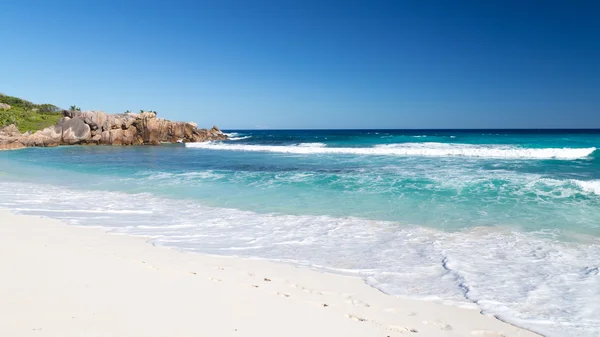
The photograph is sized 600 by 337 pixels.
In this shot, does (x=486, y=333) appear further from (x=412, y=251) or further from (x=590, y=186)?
(x=590, y=186)

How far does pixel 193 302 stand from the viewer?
431 centimetres

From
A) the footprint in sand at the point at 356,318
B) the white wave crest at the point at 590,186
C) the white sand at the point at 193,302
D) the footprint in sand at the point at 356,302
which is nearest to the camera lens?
the white sand at the point at 193,302

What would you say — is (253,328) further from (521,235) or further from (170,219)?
(521,235)

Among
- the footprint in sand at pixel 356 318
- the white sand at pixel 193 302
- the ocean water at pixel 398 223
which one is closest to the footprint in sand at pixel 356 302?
the white sand at pixel 193 302

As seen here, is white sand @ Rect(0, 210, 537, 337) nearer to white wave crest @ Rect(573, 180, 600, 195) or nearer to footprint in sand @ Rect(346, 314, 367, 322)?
footprint in sand @ Rect(346, 314, 367, 322)

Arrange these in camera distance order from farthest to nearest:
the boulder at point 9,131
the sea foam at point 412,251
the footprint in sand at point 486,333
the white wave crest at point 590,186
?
1. the boulder at point 9,131
2. the white wave crest at point 590,186
3. the sea foam at point 412,251
4. the footprint in sand at point 486,333

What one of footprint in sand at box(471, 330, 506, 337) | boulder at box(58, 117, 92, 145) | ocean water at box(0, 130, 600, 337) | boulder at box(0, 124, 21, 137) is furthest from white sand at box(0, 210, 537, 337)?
boulder at box(58, 117, 92, 145)

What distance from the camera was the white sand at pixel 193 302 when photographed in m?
3.65

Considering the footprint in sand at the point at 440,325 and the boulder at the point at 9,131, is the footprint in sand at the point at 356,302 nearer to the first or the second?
the footprint in sand at the point at 440,325

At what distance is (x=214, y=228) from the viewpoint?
8430 millimetres

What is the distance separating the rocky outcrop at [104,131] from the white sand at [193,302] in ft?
151

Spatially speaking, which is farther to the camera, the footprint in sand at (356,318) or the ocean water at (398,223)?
the ocean water at (398,223)

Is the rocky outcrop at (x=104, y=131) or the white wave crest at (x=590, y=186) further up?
the rocky outcrop at (x=104, y=131)

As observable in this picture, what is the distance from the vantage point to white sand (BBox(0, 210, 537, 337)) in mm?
3652
